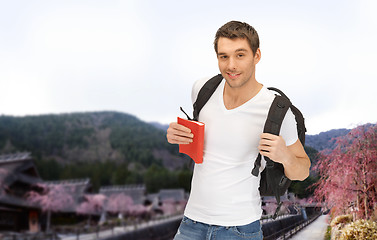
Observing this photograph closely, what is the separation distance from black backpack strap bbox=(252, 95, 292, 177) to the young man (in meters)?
0.03

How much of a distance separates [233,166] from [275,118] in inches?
6.0

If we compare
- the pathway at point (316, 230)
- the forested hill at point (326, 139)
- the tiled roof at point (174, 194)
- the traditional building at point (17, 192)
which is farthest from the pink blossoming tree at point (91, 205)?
the forested hill at point (326, 139)

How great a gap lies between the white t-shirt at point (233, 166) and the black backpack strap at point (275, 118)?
2 cm

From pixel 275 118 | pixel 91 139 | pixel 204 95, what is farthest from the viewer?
pixel 91 139

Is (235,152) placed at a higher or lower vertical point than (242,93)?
lower

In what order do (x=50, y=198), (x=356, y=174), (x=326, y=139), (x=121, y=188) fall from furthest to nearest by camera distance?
(x=50, y=198)
(x=121, y=188)
(x=356, y=174)
(x=326, y=139)

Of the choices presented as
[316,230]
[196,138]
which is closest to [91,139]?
[316,230]

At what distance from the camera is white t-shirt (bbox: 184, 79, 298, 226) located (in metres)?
0.86

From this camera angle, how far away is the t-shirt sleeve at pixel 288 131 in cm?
84

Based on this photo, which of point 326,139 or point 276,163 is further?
point 326,139

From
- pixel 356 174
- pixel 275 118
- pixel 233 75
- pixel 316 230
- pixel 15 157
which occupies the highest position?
pixel 233 75

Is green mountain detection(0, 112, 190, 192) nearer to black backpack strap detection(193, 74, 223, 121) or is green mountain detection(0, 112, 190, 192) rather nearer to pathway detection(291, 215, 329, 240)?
pathway detection(291, 215, 329, 240)

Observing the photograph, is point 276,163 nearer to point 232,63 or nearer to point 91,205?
point 232,63

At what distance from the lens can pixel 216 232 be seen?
2.77ft
